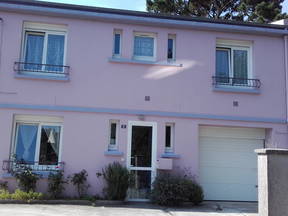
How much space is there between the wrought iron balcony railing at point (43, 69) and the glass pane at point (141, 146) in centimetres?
288

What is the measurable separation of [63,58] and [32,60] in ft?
3.23

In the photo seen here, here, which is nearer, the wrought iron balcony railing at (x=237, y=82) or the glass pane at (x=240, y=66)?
the wrought iron balcony railing at (x=237, y=82)

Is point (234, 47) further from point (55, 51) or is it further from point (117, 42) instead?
point (55, 51)

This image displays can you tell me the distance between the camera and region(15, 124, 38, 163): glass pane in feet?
35.5

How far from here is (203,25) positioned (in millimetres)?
11766

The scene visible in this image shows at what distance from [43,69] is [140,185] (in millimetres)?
4812

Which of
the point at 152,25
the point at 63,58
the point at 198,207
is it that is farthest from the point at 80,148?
the point at 152,25

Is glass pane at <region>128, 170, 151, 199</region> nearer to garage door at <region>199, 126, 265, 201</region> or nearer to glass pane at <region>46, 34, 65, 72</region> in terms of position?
garage door at <region>199, 126, 265, 201</region>

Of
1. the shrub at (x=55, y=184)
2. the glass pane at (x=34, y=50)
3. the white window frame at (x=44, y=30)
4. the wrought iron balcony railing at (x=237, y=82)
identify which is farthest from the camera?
the wrought iron balcony railing at (x=237, y=82)

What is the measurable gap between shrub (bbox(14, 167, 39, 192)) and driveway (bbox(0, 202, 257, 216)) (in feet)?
2.61

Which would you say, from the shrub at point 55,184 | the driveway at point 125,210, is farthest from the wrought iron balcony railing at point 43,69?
the driveway at point 125,210

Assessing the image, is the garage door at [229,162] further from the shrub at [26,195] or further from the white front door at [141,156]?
the shrub at [26,195]

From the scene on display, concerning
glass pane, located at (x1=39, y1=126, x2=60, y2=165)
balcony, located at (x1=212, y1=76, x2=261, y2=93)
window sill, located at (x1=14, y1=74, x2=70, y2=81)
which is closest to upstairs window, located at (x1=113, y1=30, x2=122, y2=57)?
window sill, located at (x1=14, y1=74, x2=70, y2=81)

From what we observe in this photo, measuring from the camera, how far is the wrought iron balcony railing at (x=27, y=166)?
10375 mm
